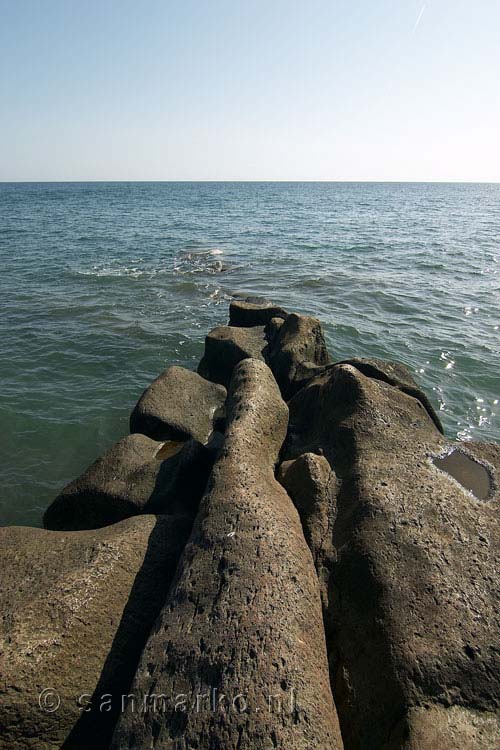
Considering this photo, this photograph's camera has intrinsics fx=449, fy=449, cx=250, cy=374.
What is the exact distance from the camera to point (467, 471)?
14.9 ft

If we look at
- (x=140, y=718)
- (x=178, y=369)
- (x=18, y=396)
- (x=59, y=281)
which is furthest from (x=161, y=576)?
(x=59, y=281)

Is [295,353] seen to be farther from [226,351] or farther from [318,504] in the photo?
[318,504]

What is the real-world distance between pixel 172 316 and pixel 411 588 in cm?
1102

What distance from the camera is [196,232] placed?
1242 inches

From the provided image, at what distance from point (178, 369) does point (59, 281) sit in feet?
39.2

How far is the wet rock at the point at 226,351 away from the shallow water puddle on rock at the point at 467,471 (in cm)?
376

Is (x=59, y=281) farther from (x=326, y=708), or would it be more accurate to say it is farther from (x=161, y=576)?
(x=326, y=708)

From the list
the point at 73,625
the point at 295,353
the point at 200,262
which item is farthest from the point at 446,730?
the point at 200,262

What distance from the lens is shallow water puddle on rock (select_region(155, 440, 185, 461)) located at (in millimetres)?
5438

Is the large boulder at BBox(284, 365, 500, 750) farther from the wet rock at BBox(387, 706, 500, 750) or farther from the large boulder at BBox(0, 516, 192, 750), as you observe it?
the large boulder at BBox(0, 516, 192, 750)

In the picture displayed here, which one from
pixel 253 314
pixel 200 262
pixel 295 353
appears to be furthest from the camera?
pixel 200 262

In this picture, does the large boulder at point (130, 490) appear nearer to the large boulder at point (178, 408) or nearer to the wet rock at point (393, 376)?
the large boulder at point (178, 408)

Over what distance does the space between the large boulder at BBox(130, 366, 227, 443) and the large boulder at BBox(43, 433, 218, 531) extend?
99 cm

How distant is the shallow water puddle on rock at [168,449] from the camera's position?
5438 millimetres
